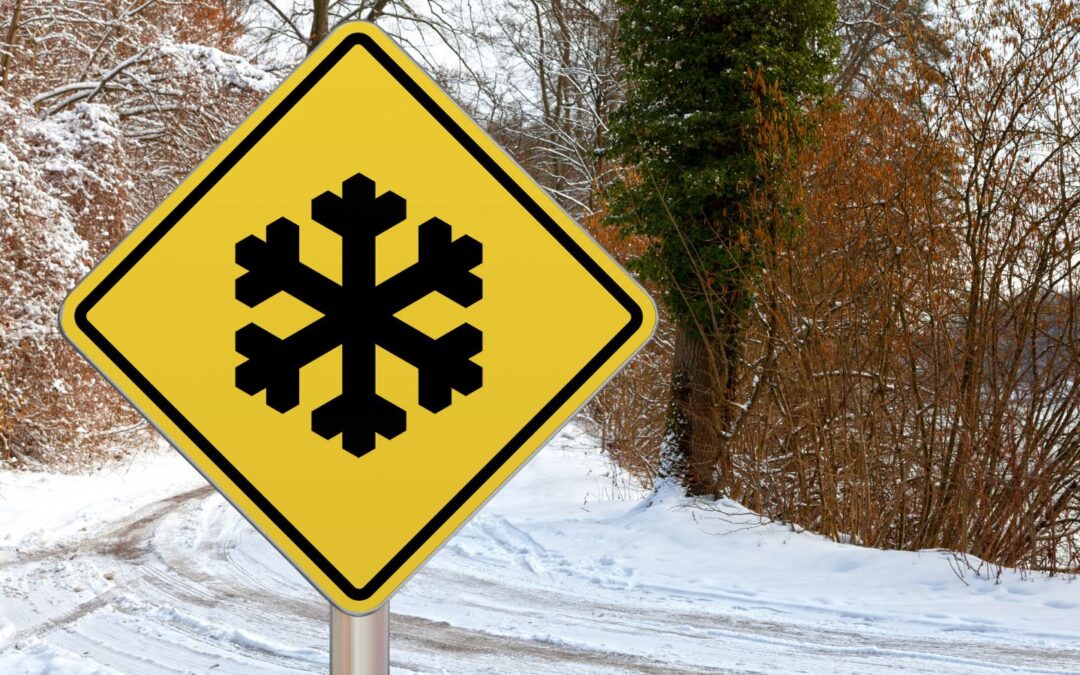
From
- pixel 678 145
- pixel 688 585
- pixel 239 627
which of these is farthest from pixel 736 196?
pixel 239 627

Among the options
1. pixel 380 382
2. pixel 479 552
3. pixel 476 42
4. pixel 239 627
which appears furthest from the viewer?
pixel 476 42

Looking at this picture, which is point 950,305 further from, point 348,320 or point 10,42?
point 10,42

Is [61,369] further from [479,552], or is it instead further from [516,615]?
[516,615]

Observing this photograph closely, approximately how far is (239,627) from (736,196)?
6.52 m

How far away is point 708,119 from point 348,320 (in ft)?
31.2

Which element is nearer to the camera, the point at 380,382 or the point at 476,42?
the point at 380,382

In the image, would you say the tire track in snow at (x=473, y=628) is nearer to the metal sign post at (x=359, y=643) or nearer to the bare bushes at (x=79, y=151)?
the bare bushes at (x=79, y=151)

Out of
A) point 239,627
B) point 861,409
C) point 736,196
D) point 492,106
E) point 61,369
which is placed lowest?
point 239,627

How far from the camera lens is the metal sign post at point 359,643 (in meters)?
1.49

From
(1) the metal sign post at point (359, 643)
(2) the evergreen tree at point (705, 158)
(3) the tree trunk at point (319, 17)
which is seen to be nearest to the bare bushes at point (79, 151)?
(3) the tree trunk at point (319, 17)

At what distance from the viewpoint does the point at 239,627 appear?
265 inches

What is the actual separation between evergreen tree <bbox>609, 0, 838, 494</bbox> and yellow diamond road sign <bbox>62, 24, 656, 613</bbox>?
352 inches

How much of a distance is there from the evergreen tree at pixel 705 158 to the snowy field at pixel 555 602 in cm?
119

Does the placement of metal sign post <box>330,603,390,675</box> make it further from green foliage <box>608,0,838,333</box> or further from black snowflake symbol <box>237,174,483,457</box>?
green foliage <box>608,0,838,333</box>
